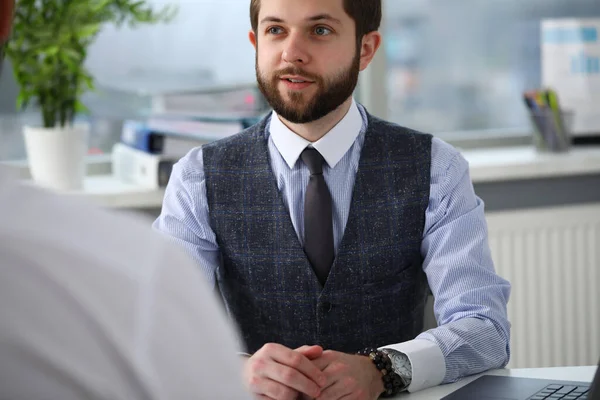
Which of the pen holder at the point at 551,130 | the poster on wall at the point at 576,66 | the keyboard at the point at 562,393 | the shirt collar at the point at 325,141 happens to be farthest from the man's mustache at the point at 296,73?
the poster on wall at the point at 576,66

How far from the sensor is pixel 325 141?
5.65 ft

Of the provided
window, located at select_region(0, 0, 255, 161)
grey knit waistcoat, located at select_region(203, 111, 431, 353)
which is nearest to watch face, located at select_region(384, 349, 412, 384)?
grey knit waistcoat, located at select_region(203, 111, 431, 353)

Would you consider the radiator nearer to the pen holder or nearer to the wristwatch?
the pen holder

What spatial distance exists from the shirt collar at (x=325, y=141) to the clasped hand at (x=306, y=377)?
0.49 meters

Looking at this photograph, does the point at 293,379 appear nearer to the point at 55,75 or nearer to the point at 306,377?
the point at 306,377

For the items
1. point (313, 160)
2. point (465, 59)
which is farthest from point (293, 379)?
point (465, 59)

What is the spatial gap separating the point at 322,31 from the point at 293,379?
0.73 metres

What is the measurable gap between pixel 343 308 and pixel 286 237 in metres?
0.17

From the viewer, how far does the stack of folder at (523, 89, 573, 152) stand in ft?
9.43

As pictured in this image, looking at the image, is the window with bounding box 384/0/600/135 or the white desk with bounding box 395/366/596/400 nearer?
the white desk with bounding box 395/366/596/400

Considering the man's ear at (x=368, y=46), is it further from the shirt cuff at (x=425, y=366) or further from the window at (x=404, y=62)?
the window at (x=404, y=62)

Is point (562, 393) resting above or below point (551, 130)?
below

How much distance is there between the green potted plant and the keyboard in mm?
1487

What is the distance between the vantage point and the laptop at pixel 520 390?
48.4 inches
